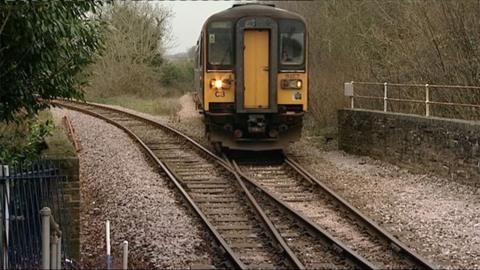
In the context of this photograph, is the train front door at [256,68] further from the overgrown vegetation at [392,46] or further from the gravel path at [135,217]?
the overgrown vegetation at [392,46]

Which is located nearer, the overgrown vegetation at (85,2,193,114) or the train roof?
the train roof

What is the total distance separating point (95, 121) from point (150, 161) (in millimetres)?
11327

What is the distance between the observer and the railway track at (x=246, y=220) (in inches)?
318

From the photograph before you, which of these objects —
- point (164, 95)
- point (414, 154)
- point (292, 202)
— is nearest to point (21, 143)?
point (292, 202)

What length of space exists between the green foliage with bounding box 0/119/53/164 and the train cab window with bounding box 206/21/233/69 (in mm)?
4106

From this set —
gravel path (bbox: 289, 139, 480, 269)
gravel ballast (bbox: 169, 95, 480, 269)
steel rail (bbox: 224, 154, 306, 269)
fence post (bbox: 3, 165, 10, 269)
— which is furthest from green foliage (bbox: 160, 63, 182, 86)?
fence post (bbox: 3, 165, 10, 269)

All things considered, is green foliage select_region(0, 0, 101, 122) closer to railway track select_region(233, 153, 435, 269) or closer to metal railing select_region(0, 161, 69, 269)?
metal railing select_region(0, 161, 69, 269)

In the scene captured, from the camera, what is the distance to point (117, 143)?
1945cm

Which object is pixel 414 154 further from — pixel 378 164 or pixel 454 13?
pixel 454 13

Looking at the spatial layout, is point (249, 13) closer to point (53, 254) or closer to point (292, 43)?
point (292, 43)

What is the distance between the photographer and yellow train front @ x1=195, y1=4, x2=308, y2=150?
50.8ft

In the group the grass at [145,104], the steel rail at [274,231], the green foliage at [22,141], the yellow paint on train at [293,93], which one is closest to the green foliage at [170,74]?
the grass at [145,104]

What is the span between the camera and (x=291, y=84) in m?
15.6

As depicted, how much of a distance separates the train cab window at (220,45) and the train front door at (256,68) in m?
0.35
